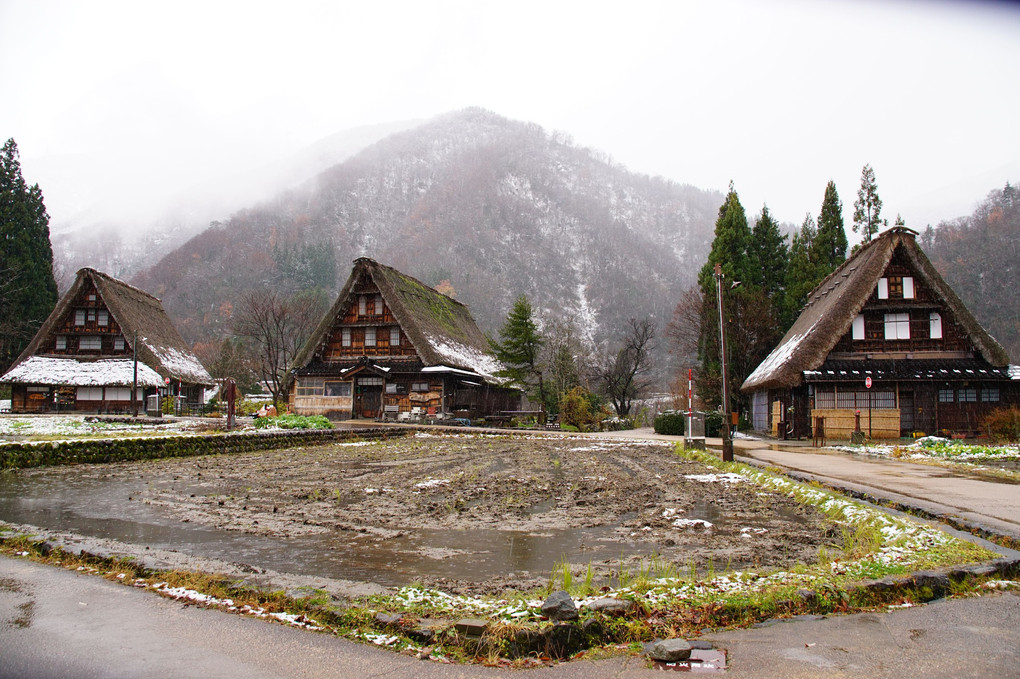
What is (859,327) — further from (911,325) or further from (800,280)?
(800,280)

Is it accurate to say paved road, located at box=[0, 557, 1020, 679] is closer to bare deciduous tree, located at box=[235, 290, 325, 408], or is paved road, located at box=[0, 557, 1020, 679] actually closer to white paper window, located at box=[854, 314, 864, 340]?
white paper window, located at box=[854, 314, 864, 340]

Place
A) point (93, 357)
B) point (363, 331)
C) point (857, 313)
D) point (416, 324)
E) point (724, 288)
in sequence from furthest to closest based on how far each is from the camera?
point (93, 357), point (724, 288), point (363, 331), point (416, 324), point (857, 313)

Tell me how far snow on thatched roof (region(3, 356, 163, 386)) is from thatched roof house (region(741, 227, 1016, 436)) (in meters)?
37.9

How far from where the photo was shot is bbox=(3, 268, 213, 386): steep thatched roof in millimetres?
41469

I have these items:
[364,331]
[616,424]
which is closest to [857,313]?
[616,424]

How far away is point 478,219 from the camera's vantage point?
479 feet

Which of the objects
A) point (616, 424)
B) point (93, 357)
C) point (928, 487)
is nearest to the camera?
point (928, 487)

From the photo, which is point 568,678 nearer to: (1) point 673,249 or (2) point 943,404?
(2) point 943,404

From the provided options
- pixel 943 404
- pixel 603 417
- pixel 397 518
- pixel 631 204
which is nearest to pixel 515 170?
pixel 631 204

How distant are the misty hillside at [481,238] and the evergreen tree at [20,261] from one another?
3365 cm

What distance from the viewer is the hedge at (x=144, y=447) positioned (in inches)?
510

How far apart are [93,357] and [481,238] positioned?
100m

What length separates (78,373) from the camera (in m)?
40.4

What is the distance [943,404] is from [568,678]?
95.0 feet
